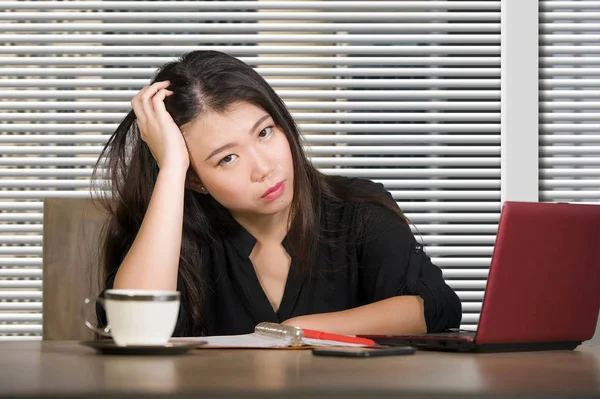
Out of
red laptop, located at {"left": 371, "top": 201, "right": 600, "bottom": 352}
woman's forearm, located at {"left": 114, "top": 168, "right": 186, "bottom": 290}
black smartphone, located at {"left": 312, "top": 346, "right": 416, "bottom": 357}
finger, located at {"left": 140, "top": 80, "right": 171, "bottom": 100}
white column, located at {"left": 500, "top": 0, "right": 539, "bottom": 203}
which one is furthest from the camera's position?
white column, located at {"left": 500, "top": 0, "right": 539, "bottom": 203}

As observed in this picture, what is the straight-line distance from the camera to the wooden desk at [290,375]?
0.61 metres

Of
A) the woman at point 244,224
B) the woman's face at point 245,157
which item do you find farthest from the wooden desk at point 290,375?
the woman's face at point 245,157

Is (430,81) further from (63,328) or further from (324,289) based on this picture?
(63,328)

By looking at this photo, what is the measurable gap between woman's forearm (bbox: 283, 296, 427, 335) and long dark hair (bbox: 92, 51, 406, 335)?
0.32 metres

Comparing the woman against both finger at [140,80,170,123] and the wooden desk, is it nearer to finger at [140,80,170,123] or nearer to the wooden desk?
finger at [140,80,170,123]

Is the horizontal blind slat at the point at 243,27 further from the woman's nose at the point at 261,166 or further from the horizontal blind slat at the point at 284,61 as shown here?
the woman's nose at the point at 261,166

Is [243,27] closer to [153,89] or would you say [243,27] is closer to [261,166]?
[153,89]

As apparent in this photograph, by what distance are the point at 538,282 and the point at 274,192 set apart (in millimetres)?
628

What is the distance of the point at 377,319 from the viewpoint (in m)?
1.35

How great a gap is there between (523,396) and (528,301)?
0.40 metres

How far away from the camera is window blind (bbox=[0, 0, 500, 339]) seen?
2.56 m

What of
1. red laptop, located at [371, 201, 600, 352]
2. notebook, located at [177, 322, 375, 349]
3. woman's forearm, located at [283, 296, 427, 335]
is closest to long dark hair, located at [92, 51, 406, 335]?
woman's forearm, located at [283, 296, 427, 335]

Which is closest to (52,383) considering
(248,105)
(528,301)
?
(528,301)

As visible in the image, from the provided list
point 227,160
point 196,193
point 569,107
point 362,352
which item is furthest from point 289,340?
point 569,107
